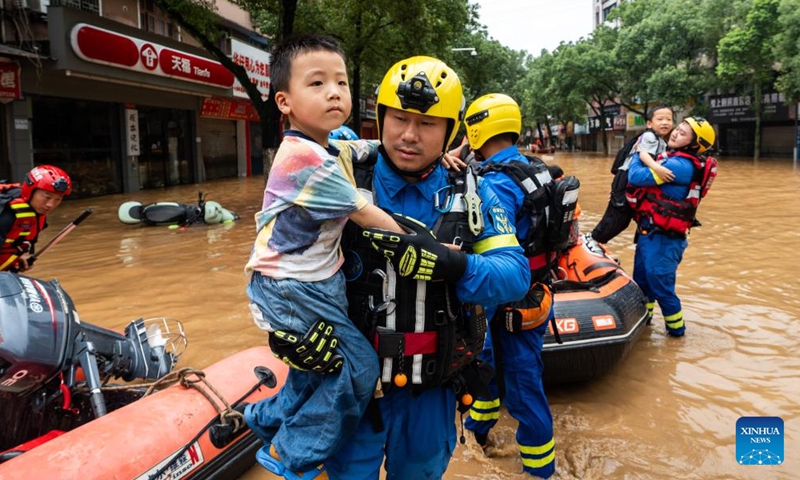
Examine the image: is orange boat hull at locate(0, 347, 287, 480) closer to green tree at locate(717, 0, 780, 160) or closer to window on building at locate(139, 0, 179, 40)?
window on building at locate(139, 0, 179, 40)

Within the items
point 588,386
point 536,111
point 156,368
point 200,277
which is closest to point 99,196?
point 200,277

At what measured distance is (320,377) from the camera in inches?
64.9

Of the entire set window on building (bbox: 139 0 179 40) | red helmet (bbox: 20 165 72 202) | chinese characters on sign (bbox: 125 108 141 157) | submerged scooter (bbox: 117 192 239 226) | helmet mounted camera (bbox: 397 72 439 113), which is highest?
window on building (bbox: 139 0 179 40)

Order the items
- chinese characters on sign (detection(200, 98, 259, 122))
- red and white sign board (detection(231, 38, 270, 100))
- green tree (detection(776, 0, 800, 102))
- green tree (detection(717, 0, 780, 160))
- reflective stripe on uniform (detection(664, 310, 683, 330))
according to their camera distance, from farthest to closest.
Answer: green tree (detection(717, 0, 780, 160)) → green tree (detection(776, 0, 800, 102)) → chinese characters on sign (detection(200, 98, 259, 122)) → red and white sign board (detection(231, 38, 270, 100)) → reflective stripe on uniform (detection(664, 310, 683, 330))

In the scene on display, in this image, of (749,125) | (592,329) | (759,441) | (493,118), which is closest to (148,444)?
(493,118)

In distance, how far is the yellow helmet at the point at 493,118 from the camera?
3033mm

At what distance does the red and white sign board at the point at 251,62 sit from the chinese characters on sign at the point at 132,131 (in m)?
3.41

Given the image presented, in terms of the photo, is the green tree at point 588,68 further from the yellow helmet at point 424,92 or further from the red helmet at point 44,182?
the yellow helmet at point 424,92

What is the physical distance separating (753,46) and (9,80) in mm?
29358

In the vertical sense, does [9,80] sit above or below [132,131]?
above

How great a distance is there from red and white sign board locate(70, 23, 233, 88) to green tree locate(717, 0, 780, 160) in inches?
929

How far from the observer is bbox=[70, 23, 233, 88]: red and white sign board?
12039 millimetres

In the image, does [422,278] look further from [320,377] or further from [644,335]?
[644,335]

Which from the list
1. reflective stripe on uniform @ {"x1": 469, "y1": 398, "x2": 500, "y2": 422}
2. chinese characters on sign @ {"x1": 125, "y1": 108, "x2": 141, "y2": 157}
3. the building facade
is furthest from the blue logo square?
chinese characters on sign @ {"x1": 125, "y1": 108, "x2": 141, "y2": 157}
